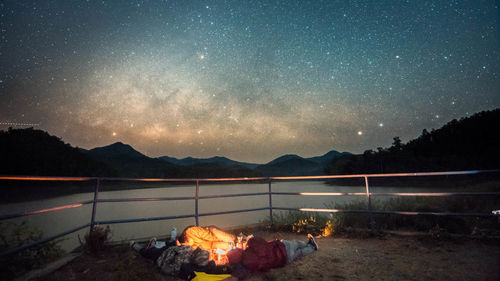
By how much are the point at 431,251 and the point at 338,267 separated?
5.27ft

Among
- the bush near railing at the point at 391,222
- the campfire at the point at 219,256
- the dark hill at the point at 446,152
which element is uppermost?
the dark hill at the point at 446,152

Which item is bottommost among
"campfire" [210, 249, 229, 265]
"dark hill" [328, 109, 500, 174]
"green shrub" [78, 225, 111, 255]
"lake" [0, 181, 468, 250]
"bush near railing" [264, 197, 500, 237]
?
"lake" [0, 181, 468, 250]

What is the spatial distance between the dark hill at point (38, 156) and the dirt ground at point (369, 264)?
40586 mm

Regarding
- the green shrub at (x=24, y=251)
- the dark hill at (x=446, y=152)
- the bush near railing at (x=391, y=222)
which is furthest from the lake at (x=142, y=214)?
the dark hill at (x=446, y=152)

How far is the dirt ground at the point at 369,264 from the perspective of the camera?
2.66 meters

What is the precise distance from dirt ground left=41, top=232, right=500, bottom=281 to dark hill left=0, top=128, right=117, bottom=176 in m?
40.6

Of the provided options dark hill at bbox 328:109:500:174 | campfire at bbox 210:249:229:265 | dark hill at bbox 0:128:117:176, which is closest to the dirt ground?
campfire at bbox 210:249:229:265

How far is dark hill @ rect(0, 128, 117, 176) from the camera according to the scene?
3350cm

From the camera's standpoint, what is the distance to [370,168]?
135 feet

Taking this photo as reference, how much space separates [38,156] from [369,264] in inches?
1845

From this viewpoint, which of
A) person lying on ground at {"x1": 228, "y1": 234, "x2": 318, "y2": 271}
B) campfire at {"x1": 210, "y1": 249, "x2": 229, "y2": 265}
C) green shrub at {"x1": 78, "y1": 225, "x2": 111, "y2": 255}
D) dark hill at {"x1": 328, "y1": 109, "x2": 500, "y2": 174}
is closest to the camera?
person lying on ground at {"x1": 228, "y1": 234, "x2": 318, "y2": 271}

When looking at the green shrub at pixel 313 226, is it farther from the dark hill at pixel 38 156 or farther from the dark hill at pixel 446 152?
the dark hill at pixel 38 156

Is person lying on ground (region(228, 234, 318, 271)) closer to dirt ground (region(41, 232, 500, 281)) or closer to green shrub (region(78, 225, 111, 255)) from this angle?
dirt ground (region(41, 232, 500, 281))

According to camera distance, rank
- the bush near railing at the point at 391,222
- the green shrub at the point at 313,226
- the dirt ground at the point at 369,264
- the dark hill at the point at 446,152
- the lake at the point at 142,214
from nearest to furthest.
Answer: the dirt ground at the point at 369,264, the green shrub at the point at 313,226, the bush near railing at the point at 391,222, the lake at the point at 142,214, the dark hill at the point at 446,152
